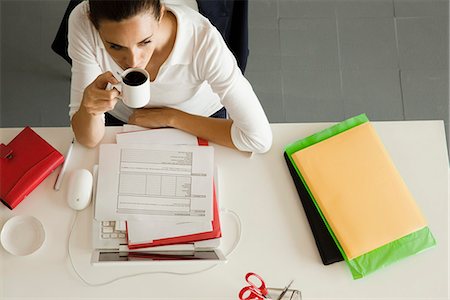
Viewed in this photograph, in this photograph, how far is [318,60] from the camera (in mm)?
2191

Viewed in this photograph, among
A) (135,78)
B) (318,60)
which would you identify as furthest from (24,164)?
(318,60)

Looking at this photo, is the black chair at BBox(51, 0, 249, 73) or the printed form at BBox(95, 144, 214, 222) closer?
the printed form at BBox(95, 144, 214, 222)

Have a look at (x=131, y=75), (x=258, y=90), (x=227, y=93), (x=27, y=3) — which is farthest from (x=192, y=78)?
(x=27, y=3)

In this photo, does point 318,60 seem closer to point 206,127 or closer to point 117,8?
point 206,127

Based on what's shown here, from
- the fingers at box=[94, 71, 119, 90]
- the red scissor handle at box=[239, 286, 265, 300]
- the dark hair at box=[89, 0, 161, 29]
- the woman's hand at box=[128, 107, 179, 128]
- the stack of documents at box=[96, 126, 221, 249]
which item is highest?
the dark hair at box=[89, 0, 161, 29]

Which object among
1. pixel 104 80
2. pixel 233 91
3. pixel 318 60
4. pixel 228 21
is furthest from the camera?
pixel 318 60

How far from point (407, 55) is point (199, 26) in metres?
1.24

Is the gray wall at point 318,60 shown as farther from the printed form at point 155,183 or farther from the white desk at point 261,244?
the printed form at point 155,183

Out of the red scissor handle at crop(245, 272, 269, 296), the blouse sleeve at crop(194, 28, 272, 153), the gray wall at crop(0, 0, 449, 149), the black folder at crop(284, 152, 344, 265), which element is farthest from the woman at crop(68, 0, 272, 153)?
the gray wall at crop(0, 0, 449, 149)

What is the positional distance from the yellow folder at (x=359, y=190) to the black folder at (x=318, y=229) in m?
0.02

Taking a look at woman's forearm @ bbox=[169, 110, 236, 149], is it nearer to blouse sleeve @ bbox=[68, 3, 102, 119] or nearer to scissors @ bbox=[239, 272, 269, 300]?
blouse sleeve @ bbox=[68, 3, 102, 119]

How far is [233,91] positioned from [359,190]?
14.7 inches

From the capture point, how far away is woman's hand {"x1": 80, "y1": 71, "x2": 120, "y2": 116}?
117 centimetres

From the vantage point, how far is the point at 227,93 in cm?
128
